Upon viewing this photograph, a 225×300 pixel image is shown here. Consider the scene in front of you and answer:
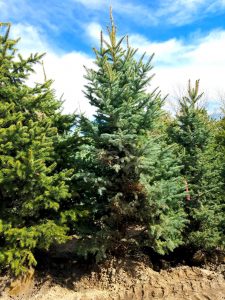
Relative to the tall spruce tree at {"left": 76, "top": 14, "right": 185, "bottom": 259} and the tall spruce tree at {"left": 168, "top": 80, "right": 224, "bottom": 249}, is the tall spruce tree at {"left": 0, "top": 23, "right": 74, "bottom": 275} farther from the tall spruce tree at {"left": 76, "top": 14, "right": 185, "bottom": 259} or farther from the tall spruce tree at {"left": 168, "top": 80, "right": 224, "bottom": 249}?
the tall spruce tree at {"left": 168, "top": 80, "right": 224, "bottom": 249}

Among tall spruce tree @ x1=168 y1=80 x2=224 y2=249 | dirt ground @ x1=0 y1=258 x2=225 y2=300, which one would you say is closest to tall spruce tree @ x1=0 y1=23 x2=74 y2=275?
dirt ground @ x1=0 y1=258 x2=225 y2=300

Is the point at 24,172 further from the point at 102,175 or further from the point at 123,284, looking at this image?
the point at 123,284

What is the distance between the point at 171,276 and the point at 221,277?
1345 millimetres

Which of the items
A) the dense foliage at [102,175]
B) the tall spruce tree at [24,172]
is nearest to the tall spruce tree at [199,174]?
the dense foliage at [102,175]

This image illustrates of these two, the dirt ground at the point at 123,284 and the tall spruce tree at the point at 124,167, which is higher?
the tall spruce tree at the point at 124,167

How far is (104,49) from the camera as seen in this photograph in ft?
29.5

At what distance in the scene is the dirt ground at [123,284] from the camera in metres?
8.38

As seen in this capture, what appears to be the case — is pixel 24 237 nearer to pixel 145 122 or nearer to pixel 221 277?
pixel 145 122

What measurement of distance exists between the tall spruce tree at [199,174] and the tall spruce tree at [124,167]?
2.07 ft

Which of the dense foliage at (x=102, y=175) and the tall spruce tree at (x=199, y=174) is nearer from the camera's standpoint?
the dense foliage at (x=102, y=175)

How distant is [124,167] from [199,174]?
283cm

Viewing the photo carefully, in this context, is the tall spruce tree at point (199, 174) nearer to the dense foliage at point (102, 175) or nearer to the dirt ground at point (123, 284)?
the dense foliage at point (102, 175)

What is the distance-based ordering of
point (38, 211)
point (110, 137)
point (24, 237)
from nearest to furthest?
point (24, 237) < point (110, 137) < point (38, 211)

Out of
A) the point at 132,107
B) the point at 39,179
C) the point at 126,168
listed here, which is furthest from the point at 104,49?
the point at 39,179
